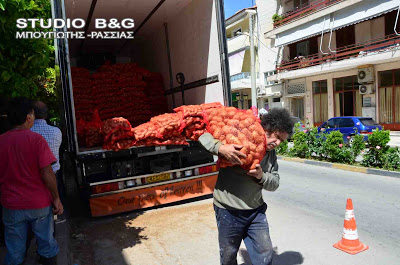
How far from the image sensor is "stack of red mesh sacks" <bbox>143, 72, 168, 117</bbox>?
28.1 feet

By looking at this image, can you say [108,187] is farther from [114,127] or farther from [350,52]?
[350,52]

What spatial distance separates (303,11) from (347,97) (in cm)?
642

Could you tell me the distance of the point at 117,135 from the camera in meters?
5.09

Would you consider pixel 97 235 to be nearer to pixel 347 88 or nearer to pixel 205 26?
pixel 205 26

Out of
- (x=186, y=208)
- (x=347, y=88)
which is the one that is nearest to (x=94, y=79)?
(x=186, y=208)

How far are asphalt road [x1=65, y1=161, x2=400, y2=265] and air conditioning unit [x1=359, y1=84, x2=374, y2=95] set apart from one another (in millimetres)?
13455

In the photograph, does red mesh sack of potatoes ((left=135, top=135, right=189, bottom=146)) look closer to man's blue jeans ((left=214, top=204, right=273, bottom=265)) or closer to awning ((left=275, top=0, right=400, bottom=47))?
man's blue jeans ((left=214, top=204, right=273, bottom=265))

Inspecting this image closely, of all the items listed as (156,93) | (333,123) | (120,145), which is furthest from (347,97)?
(120,145)

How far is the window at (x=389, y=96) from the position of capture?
17719 millimetres

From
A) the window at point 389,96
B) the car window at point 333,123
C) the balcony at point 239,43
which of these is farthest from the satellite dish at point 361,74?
the balcony at point 239,43

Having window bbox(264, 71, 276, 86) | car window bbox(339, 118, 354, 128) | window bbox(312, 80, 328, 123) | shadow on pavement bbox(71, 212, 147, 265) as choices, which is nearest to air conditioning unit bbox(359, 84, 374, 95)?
window bbox(312, 80, 328, 123)

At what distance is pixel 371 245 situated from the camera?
4102 mm

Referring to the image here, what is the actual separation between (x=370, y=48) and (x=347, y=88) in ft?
11.3

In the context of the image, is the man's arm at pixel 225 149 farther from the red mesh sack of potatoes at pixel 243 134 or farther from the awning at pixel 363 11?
the awning at pixel 363 11
